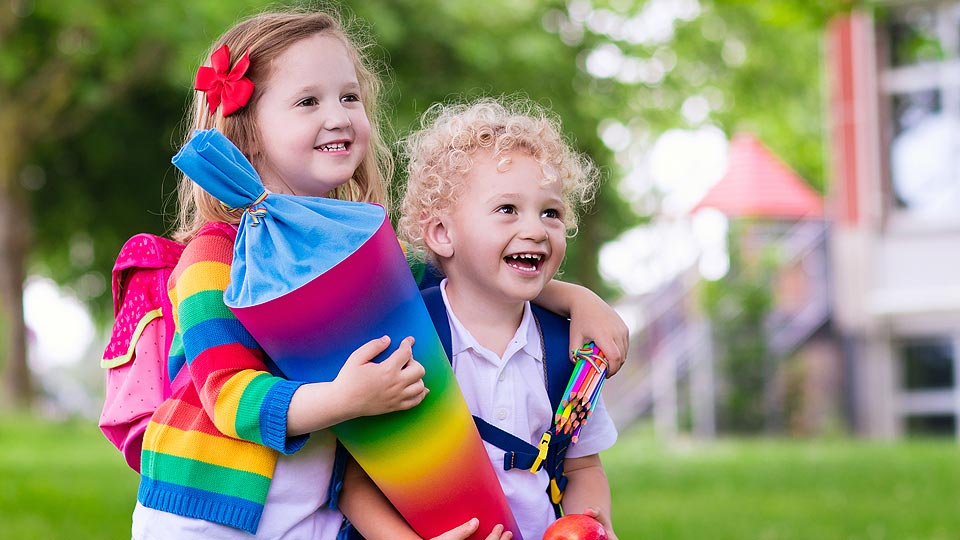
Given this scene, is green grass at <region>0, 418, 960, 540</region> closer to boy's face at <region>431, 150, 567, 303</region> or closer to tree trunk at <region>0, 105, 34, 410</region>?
tree trunk at <region>0, 105, 34, 410</region>

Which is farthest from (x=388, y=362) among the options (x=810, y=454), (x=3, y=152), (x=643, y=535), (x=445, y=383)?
(x=3, y=152)

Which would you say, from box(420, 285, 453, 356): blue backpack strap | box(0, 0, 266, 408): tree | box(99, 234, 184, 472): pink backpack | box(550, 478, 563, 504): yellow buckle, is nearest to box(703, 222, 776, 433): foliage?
box(0, 0, 266, 408): tree

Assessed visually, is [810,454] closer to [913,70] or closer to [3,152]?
[913,70]

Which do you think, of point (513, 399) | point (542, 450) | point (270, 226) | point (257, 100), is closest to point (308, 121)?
point (257, 100)

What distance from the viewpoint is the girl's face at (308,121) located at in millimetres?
2742

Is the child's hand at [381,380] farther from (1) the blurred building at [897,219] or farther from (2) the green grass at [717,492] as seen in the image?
(1) the blurred building at [897,219]

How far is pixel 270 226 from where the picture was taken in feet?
8.27

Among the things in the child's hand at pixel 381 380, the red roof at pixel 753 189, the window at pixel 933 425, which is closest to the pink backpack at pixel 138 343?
the child's hand at pixel 381 380

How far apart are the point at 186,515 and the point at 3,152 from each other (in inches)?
601

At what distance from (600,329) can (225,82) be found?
98 cm

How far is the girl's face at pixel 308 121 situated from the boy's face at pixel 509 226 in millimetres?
271

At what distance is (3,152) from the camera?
16.7 m

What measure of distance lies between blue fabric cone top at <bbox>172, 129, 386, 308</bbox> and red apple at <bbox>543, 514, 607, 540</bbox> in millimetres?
695

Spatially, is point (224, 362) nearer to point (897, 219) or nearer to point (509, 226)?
point (509, 226)
